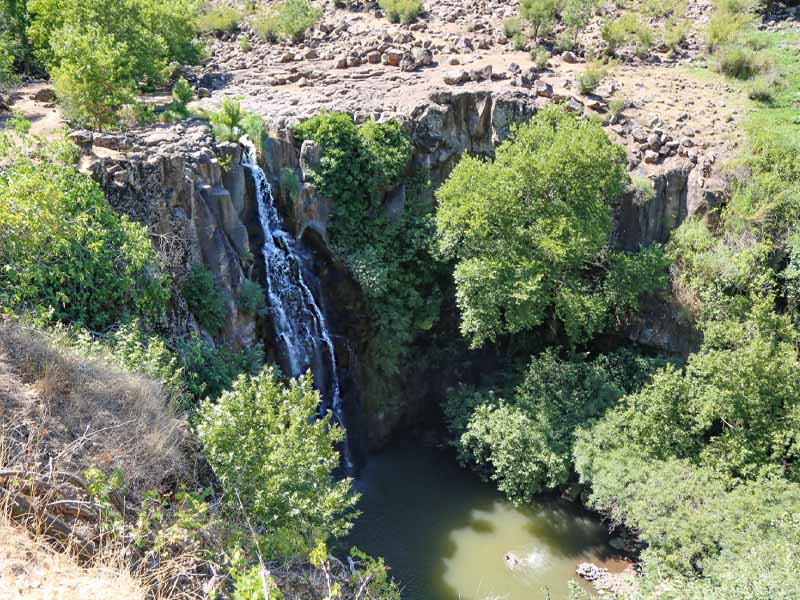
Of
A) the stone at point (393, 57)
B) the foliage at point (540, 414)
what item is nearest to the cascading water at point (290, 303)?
the foliage at point (540, 414)

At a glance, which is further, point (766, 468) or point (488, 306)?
point (488, 306)

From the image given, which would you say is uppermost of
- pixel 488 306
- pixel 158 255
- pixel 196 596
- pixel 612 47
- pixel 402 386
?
pixel 612 47

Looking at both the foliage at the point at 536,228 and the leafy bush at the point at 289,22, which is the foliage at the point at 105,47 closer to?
the leafy bush at the point at 289,22

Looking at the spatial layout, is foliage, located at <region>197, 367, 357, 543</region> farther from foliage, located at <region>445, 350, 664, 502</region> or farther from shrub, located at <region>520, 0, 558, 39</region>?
shrub, located at <region>520, 0, 558, 39</region>

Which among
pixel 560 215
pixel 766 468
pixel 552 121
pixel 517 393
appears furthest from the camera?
pixel 552 121

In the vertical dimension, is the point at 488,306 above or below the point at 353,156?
below

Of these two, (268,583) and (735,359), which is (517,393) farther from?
(268,583)

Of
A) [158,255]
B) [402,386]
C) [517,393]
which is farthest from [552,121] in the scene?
[158,255]
